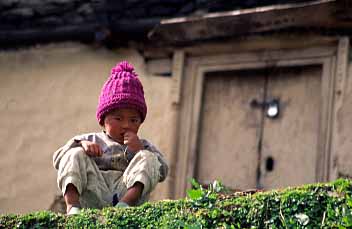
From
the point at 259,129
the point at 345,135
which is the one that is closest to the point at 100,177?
the point at 345,135

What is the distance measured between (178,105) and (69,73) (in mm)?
1304

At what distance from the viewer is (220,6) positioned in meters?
15.5

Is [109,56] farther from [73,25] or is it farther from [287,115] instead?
[287,115]

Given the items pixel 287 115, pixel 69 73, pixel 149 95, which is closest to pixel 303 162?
pixel 287 115

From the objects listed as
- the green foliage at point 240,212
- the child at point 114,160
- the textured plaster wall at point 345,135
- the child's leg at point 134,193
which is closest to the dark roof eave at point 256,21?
the textured plaster wall at point 345,135

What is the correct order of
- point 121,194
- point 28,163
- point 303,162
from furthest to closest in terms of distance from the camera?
point 28,163 → point 303,162 → point 121,194

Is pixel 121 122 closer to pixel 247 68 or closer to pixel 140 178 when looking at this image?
pixel 140 178

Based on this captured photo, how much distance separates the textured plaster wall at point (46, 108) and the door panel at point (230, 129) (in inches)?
15.0

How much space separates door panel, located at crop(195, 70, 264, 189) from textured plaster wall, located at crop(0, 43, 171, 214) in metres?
0.38

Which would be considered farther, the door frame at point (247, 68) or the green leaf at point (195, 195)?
the door frame at point (247, 68)

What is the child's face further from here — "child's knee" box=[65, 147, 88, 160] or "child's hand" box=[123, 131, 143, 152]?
"child's knee" box=[65, 147, 88, 160]

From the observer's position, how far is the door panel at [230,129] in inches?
589

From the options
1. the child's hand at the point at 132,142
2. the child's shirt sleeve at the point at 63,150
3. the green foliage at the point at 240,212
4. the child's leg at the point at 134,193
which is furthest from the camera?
the child's hand at the point at 132,142

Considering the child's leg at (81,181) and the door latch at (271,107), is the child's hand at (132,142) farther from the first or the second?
the door latch at (271,107)
